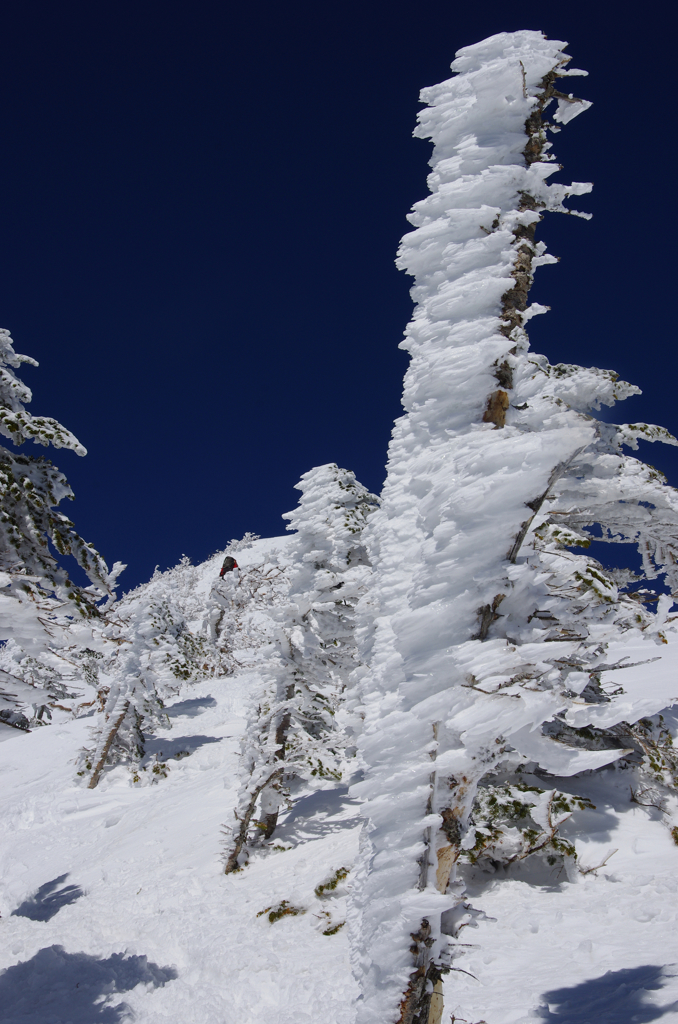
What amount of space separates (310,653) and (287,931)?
5.22 metres

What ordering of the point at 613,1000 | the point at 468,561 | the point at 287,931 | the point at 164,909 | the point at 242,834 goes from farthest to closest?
the point at 242,834
the point at 164,909
the point at 287,931
the point at 613,1000
the point at 468,561

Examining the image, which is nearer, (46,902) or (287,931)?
(287,931)

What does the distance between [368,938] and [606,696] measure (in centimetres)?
759

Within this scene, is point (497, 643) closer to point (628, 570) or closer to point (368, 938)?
point (368, 938)

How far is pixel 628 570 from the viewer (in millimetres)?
8656

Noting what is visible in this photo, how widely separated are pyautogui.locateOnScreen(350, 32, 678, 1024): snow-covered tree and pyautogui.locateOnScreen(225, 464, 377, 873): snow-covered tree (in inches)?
287

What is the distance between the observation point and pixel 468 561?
3596mm

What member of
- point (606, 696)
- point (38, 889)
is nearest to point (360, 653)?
point (606, 696)

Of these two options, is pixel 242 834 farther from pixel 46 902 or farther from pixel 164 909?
pixel 46 902

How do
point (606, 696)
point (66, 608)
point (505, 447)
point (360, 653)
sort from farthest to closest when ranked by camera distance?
point (606, 696), point (66, 608), point (360, 653), point (505, 447)

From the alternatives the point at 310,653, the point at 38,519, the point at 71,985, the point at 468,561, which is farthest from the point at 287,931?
the point at 468,561

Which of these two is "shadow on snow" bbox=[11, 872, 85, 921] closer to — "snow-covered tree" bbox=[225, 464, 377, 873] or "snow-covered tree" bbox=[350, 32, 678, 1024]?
"snow-covered tree" bbox=[225, 464, 377, 873]

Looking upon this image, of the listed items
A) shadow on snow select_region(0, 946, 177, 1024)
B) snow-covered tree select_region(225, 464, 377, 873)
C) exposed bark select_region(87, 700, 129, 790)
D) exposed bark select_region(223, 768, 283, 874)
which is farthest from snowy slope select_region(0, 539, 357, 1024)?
snow-covered tree select_region(225, 464, 377, 873)

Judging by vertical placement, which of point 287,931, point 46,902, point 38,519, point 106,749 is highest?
point 38,519
